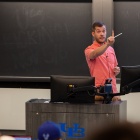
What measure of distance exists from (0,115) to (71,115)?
8.03 feet

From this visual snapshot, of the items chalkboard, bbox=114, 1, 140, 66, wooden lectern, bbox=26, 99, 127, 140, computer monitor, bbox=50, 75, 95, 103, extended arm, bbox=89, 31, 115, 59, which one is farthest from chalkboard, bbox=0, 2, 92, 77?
computer monitor, bbox=50, 75, 95, 103

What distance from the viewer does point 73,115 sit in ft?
12.5

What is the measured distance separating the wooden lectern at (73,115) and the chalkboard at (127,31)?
1870mm

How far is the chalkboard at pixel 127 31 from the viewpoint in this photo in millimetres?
5566

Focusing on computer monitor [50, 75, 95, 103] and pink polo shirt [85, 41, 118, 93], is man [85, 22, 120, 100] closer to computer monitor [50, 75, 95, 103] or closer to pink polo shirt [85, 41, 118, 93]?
pink polo shirt [85, 41, 118, 93]

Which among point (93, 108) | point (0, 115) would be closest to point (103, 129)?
point (93, 108)

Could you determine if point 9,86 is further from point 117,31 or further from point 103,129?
point 103,129

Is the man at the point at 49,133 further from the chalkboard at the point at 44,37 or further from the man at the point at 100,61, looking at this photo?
the chalkboard at the point at 44,37

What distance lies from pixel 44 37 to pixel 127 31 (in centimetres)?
114

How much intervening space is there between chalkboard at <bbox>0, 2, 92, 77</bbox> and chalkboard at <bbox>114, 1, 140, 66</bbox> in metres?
0.39

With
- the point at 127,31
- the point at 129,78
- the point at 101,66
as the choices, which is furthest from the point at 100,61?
the point at 127,31

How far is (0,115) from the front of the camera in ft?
19.7

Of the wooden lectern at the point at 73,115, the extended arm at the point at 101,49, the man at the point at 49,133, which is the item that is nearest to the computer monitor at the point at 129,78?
the wooden lectern at the point at 73,115

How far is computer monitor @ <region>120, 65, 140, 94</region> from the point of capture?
3633mm
